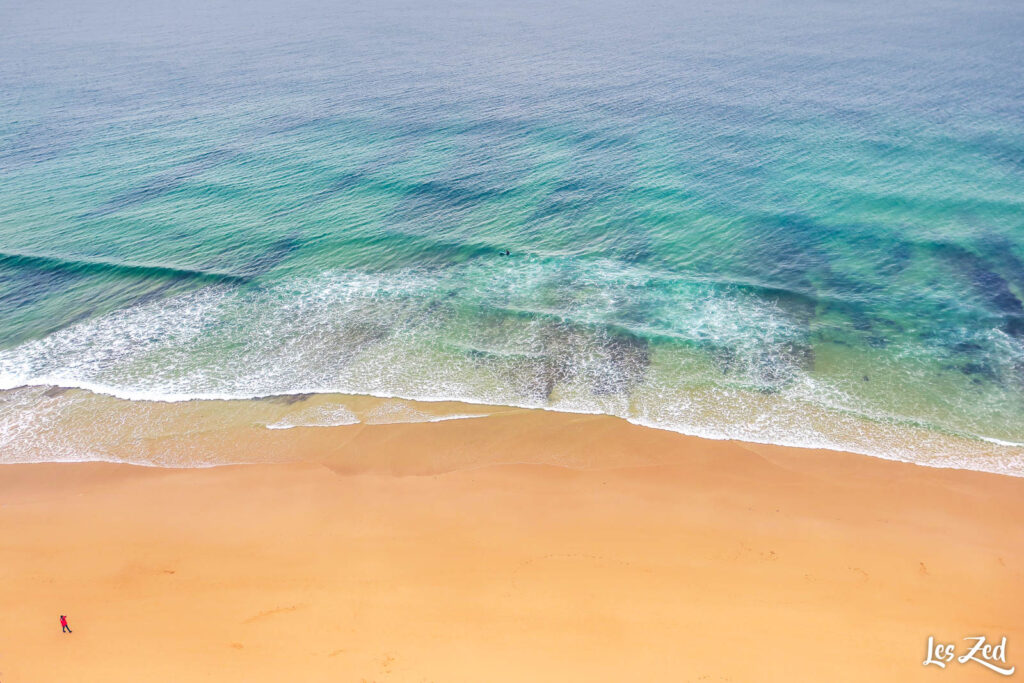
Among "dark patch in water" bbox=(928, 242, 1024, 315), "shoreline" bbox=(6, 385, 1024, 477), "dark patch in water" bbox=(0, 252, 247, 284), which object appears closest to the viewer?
"shoreline" bbox=(6, 385, 1024, 477)

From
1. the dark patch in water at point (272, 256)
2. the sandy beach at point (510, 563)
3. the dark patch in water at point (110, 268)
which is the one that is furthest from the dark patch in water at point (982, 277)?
the dark patch in water at point (110, 268)

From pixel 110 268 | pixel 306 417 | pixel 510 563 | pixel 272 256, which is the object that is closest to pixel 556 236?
pixel 272 256

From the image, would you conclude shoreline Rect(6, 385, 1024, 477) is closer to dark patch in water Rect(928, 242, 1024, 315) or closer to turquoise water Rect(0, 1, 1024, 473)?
turquoise water Rect(0, 1, 1024, 473)

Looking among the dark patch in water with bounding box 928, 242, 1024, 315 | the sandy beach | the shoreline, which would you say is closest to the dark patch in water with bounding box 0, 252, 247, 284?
the shoreline

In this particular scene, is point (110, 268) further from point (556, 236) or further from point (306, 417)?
point (556, 236)

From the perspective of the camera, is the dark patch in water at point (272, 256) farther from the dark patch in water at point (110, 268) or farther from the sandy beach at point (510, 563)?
the sandy beach at point (510, 563)

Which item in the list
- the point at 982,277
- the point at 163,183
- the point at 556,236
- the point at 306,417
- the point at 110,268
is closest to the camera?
the point at 306,417

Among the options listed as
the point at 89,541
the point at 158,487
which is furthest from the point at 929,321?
the point at 89,541
